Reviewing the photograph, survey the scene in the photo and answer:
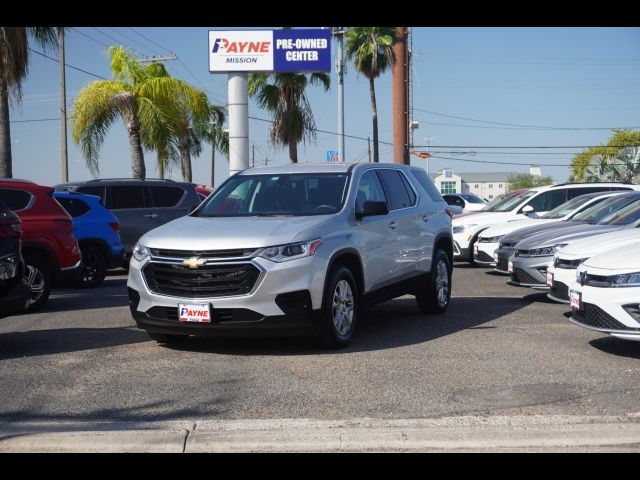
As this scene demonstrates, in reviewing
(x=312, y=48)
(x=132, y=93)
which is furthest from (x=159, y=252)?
(x=132, y=93)

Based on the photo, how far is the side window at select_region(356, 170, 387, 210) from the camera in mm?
9201

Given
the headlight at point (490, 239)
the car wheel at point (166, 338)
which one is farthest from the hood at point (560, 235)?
the car wheel at point (166, 338)

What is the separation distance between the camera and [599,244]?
31.3 feet

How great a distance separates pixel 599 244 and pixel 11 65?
13.9 m

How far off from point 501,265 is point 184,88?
20.6 m

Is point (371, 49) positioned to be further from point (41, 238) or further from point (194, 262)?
Result: point (194, 262)

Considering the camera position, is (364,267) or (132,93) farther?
(132,93)

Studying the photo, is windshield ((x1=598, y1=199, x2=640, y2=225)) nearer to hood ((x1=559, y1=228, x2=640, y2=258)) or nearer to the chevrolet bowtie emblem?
hood ((x1=559, y1=228, x2=640, y2=258))

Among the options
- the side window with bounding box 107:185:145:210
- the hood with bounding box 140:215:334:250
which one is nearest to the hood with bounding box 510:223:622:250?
the hood with bounding box 140:215:334:250

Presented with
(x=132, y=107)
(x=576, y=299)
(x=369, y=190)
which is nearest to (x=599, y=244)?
(x=576, y=299)

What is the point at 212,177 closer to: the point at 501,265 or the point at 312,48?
the point at 312,48

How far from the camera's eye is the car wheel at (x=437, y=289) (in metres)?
10.6
